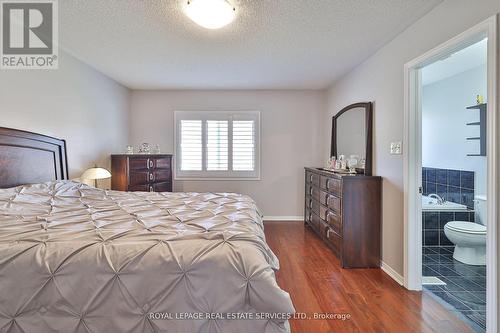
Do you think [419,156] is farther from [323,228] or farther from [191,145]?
[191,145]

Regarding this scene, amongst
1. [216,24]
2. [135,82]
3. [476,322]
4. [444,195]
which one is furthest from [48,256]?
[444,195]

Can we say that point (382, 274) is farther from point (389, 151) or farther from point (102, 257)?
point (102, 257)

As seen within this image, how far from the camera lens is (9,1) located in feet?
7.07

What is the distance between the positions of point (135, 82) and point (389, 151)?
3905 mm

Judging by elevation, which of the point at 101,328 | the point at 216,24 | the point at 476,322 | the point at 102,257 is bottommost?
the point at 476,322

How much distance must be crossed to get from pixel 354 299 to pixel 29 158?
3239 mm

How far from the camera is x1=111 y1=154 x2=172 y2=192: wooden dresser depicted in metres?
3.85

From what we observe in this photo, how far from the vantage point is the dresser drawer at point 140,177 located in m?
3.88

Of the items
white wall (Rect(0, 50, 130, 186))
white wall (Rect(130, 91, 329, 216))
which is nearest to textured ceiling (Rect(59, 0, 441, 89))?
white wall (Rect(0, 50, 130, 186))

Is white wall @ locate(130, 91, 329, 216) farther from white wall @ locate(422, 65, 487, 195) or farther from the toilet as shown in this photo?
the toilet

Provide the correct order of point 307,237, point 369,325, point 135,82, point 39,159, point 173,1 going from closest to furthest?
point 369,325 < point 173,1 < point 39,159 < point 307,237 < point 135,82

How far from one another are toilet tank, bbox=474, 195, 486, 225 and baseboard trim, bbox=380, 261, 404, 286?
1.71m

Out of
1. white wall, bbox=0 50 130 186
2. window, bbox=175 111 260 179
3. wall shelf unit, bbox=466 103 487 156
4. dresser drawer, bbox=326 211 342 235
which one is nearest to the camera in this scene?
white wall, bbox=0 50 130 186

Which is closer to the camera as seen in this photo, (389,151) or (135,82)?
(389,151)
